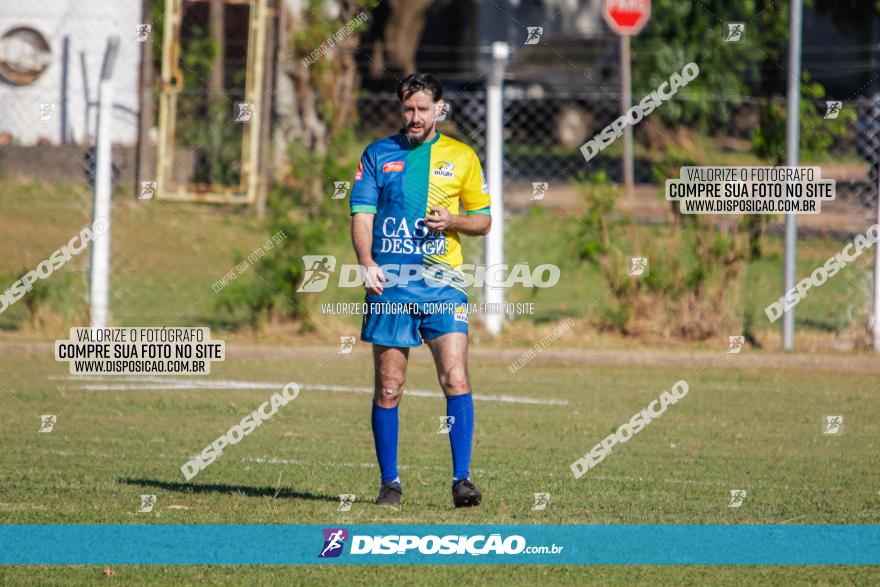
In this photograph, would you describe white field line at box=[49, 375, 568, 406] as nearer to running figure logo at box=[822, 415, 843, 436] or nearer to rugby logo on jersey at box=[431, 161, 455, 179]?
running figure logo at box=[822, 415, 843, 436]

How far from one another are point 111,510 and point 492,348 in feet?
23.7

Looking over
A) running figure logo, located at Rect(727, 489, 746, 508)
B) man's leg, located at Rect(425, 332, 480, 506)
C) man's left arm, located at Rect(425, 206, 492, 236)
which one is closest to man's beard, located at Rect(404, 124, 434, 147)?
man's left arm, located at Rect(425, 206, 492, 236)

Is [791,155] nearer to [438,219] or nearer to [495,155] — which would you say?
[495,155]

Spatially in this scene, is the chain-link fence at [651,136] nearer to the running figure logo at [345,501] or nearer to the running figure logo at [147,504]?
the running figure logo at [345,501]

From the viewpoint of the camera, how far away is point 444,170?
23.9 feet

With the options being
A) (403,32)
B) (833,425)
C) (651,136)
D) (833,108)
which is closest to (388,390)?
(833,425)

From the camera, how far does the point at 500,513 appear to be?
7062 millimetres

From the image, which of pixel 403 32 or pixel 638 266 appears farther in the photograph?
pixel 403 32

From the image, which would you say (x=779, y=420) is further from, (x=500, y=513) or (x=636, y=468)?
(x=500, y=513)

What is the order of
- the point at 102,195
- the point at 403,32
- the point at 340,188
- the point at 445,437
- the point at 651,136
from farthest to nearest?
the point at 403,32 < the point at 651,136 < the point at 340,188 < the point at 102,195 < the point at 445,437

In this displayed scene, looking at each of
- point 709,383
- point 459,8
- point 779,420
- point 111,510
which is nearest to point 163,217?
point 709,383

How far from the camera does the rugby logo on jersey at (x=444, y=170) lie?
728 centimetres

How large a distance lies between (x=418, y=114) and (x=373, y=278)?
0.87m

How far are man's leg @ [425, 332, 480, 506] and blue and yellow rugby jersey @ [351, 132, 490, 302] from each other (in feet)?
0.78
